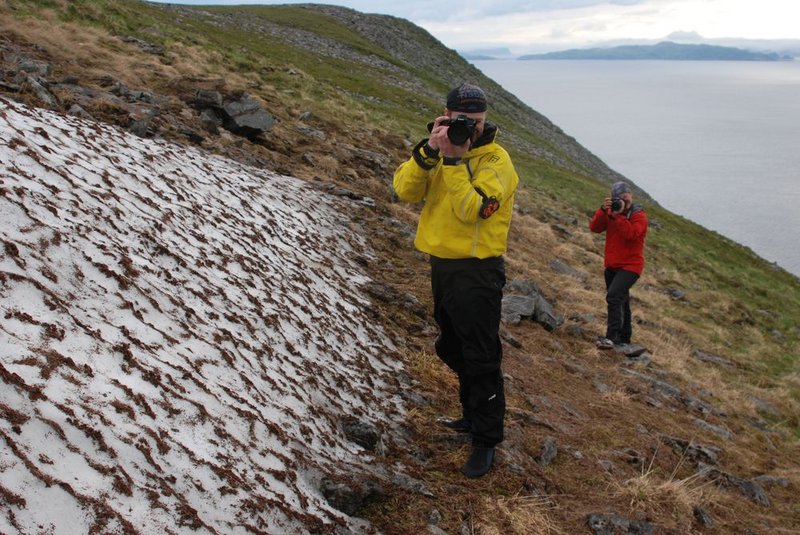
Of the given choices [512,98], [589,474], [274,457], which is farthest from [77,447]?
[512,98]

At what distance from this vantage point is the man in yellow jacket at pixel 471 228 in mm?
5203

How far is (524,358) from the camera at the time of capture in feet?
31.6

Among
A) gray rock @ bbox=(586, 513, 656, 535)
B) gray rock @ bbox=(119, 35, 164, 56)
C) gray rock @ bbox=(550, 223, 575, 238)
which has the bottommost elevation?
gray rock @ bbox=(586, 513, 656, 535)

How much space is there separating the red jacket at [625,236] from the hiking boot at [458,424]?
6.46 m

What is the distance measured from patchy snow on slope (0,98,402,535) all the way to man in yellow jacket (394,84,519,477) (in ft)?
3.93

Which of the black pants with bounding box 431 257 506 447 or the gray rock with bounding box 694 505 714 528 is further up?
the black pants with bounding box 431 257 506 447

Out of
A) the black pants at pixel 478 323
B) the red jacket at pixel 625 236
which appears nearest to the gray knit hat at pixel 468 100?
the black pants at pixel 478 323

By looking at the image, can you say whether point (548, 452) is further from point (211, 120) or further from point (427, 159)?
point (211, 120)

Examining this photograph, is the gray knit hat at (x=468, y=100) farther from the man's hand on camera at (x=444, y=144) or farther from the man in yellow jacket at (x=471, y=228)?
the man's hand on camera at (x=444, y=144)

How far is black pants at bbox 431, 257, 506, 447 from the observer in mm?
5391

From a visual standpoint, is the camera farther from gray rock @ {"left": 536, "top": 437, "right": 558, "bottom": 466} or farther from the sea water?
the sea water

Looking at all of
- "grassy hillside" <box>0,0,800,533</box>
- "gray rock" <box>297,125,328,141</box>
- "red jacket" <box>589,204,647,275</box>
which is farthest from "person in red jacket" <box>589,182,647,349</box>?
"gray rock" <box>297,125,328,141</box>

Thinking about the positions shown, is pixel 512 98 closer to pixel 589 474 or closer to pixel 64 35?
pixel 64 35

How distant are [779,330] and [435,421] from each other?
66.7ft
